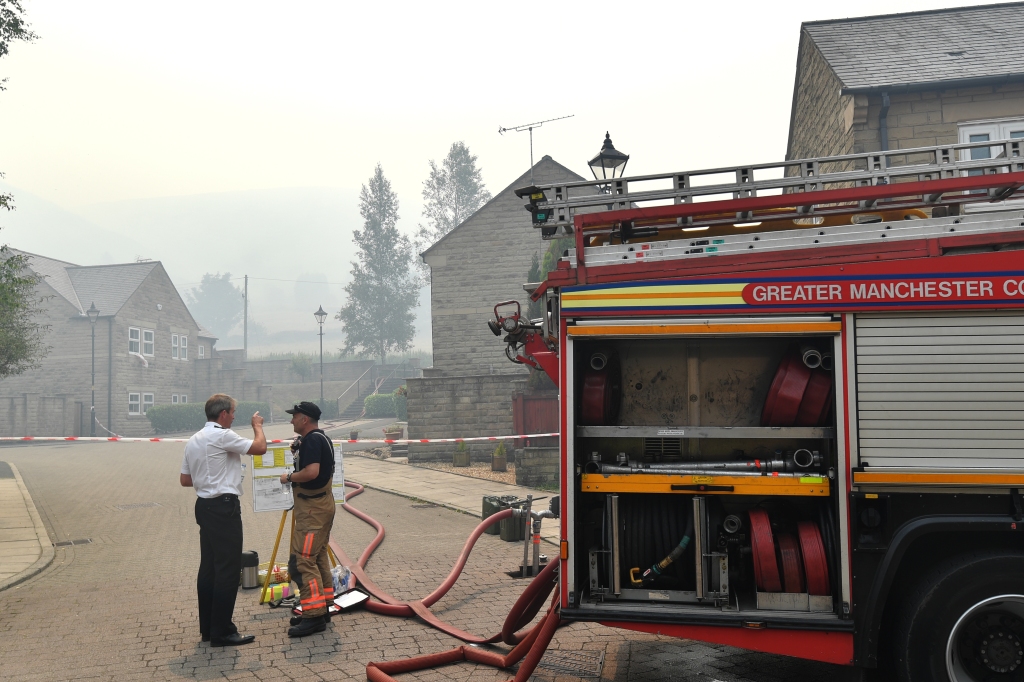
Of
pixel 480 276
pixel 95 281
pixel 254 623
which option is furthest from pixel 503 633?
pixel 95 281

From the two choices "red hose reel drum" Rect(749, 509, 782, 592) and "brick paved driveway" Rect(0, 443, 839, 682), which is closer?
"red hose reel drum" Rect(749, 509, 782, 592)

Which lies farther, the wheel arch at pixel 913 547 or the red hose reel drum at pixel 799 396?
the red hose reel drum at pixel 799 396

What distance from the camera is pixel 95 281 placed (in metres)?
48.1

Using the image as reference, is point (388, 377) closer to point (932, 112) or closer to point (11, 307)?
point (11, 307)

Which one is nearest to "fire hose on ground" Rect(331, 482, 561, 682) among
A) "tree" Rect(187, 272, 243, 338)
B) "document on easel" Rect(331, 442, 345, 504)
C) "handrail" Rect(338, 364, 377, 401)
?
"document on easel" Rect(331, 442, 345, 504)

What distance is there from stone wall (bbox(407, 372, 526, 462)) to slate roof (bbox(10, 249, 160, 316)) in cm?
2894

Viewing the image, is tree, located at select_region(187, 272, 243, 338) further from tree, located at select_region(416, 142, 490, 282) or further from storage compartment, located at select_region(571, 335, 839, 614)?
storage compartment, located at select_region(571, 335, 839, 614)

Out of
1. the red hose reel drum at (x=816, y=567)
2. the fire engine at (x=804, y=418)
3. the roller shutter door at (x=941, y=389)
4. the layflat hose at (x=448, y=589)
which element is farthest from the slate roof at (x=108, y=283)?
the roller shutter door at (x=941, y=389)

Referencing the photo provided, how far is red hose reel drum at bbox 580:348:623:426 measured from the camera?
4758 mm

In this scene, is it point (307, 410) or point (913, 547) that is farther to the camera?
point (307, 410)

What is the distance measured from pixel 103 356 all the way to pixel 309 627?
42.9 metres

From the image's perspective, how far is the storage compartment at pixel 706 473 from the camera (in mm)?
4480

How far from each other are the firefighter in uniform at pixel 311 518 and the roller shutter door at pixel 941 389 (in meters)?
4.28

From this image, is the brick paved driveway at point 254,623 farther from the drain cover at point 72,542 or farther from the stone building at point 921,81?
the stone building at point 921,81
